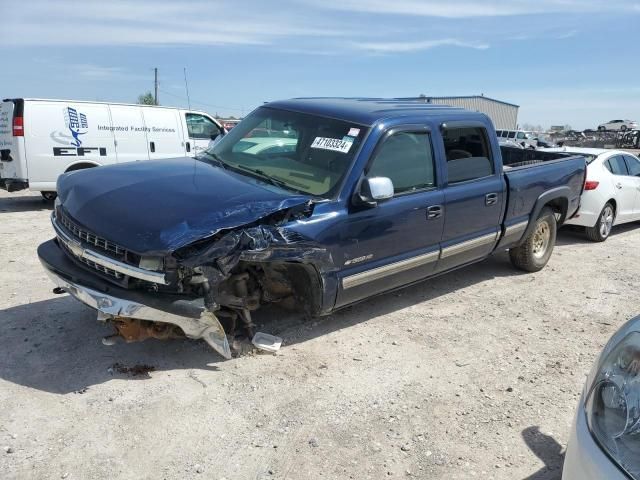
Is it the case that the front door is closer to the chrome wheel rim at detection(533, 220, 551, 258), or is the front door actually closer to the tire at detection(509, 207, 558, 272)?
the tire at detection(509, 207, 558, 272)

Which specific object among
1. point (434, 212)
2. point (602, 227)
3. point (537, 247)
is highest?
point (434, 212)

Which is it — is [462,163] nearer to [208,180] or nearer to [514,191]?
[514,191]

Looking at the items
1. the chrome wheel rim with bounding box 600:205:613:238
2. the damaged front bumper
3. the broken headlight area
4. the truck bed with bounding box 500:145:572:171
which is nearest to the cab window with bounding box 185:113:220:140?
the truck bed with bounding box 500:145:572:171

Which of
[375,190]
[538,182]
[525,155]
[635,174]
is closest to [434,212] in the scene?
[375,190]

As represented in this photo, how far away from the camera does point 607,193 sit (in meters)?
8.42

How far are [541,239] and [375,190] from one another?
3.59 meters

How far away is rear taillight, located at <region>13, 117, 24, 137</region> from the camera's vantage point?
9.47 meters

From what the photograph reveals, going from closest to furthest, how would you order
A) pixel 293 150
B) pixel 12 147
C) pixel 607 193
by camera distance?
pixel 293 150, pixel 607 193, pixel 12 147

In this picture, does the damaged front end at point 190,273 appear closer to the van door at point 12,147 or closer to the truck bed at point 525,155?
the truck bed at point 525,155

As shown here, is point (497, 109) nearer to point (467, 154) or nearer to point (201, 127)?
point (201, 127)

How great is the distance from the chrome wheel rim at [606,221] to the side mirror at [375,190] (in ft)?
19.6

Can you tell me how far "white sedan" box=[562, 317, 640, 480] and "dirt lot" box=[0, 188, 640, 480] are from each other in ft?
3.49

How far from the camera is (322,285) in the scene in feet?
12.8

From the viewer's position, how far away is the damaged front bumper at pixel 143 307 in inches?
131
